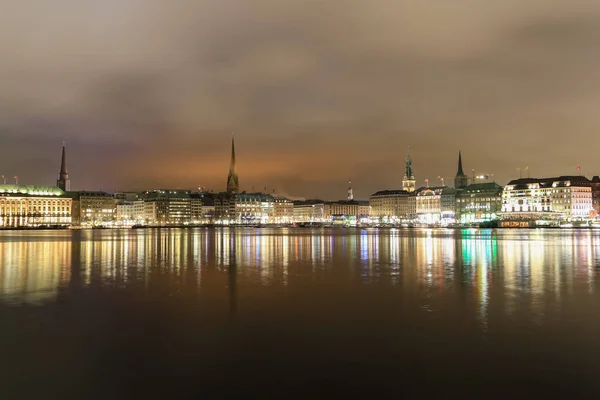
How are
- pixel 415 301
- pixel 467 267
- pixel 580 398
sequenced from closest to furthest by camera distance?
pixel 580 398 < pixel 415 301 < pixel 467 267

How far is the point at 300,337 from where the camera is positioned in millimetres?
13688

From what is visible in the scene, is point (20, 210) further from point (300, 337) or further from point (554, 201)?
point (300, 337)

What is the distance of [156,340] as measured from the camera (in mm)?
13492

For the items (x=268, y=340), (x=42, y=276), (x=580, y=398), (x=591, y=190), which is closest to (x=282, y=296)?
(x=268, y=340)

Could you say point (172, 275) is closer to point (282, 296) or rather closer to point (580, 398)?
point (282, 296)

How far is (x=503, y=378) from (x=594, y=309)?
9.36 m

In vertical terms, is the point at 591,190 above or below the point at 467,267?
above

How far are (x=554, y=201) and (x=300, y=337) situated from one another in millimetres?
187096

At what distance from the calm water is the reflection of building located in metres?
161

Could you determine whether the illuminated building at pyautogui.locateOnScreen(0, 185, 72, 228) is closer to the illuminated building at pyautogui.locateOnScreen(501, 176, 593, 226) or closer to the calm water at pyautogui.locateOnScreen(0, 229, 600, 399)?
the illuminated building at pyautogui.locateOnScreen(501, 176, 593, 226)

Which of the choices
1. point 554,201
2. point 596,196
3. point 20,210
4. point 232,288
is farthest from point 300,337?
point 20,210

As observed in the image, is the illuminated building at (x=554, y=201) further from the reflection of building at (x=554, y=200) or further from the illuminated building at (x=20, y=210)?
the illuminated building at (x=20, y=210)

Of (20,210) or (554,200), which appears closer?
(554,200)

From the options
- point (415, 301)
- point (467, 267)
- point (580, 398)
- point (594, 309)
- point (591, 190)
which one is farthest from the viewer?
point (591, 190)
